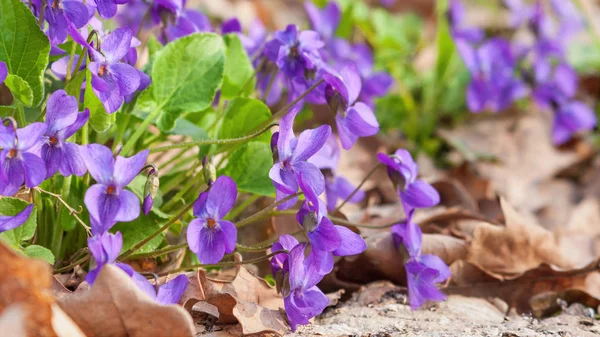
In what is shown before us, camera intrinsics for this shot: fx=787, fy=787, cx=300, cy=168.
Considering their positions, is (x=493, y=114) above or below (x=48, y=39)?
below

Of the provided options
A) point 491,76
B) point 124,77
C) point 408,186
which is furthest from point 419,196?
point 491,76

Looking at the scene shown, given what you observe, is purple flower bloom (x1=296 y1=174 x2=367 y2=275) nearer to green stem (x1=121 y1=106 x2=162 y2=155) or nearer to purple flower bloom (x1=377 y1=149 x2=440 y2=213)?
purple flower bloom (x1=377 y1=149 x2=440 y2=213)

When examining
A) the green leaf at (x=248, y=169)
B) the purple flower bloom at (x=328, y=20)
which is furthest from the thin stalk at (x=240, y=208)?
the purple flower bloom at (x=328, y=20)

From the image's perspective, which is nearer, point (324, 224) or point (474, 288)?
point (324, 224)

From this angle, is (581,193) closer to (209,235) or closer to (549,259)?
(549,259)

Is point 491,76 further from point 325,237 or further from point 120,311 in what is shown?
point 120,311

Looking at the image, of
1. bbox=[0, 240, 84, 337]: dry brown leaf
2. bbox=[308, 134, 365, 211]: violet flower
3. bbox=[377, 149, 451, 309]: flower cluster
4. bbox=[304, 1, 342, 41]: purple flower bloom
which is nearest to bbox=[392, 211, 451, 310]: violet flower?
bbox=[377, 149, 451, 309]: flower cluster

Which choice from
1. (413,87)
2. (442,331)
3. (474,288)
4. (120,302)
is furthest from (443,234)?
(413,87)
